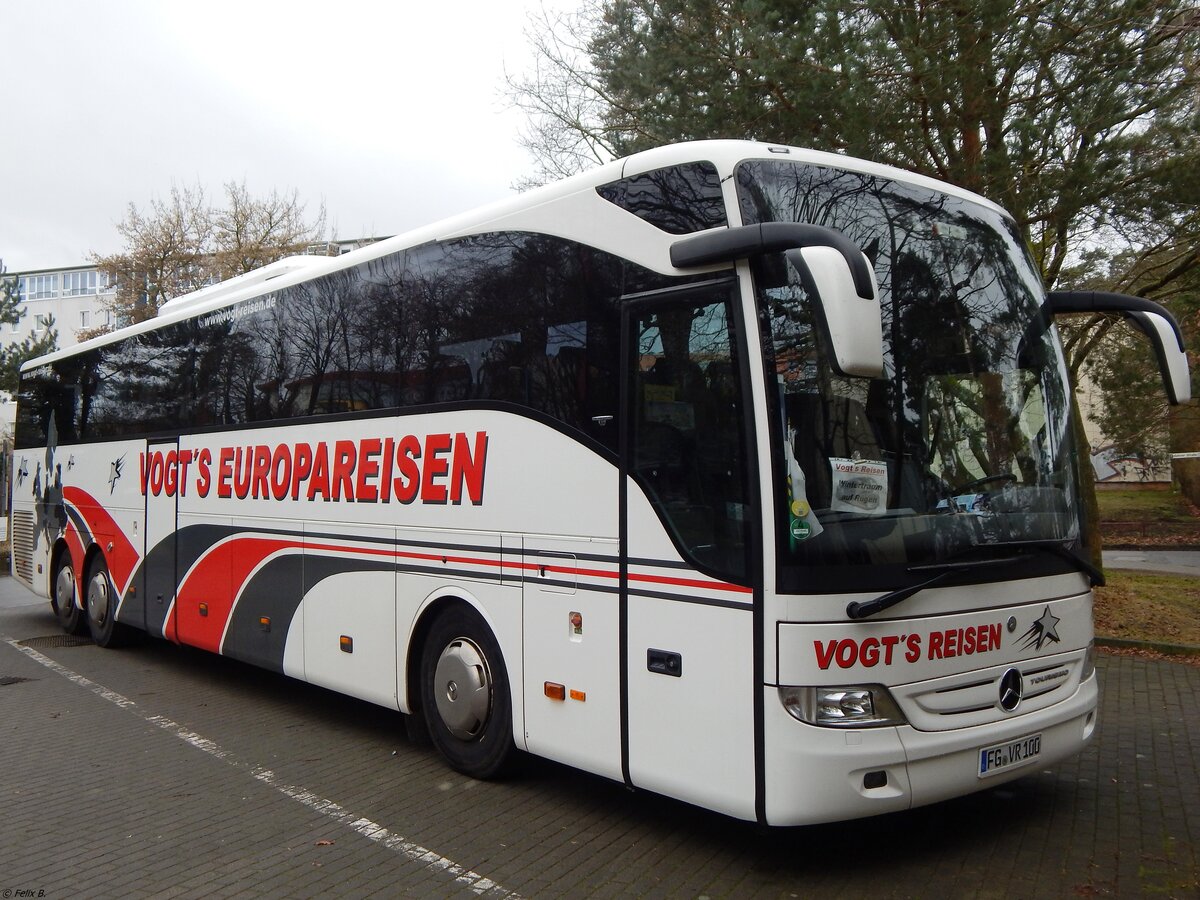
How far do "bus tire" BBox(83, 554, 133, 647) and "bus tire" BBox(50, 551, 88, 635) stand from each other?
454mm

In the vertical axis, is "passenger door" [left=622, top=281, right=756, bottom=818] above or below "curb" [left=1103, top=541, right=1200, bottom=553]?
above

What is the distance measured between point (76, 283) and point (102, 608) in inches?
3252

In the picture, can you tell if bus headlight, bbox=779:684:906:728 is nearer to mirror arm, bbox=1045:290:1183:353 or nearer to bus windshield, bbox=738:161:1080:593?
bus windshield, bbox=738:161:1080:593

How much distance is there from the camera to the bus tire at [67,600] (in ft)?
40.4

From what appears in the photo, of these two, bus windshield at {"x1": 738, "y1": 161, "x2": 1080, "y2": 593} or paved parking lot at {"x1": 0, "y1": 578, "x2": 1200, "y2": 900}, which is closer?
bus windshield at {"x1": 738, "y1": 161, "x2": 1080, "y2": 593}

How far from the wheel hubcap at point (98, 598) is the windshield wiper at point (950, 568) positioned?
31.5 ft

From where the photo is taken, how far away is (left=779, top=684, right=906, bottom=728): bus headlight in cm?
440

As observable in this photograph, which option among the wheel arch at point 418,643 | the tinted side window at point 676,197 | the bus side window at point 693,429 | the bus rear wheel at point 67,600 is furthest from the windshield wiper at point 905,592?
the bus rear wheel at point 67,600

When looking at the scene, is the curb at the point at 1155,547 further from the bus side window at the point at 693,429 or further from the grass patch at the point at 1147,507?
the bus side window at the point at 693,429

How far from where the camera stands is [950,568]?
456 centimetres

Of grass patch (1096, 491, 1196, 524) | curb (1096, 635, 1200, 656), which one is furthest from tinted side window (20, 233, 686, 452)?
grass patch (1096, 491, 1196, 524)

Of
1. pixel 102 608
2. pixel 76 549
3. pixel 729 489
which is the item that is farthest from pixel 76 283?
pixel 729 489

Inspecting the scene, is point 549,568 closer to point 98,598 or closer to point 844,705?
point 844,705

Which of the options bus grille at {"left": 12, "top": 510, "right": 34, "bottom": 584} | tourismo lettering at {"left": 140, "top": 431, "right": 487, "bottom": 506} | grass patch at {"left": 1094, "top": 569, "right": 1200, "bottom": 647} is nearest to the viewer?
tourismo lettering at {"left": 140, "top": 431, "right": 487, "bottom": 506}
